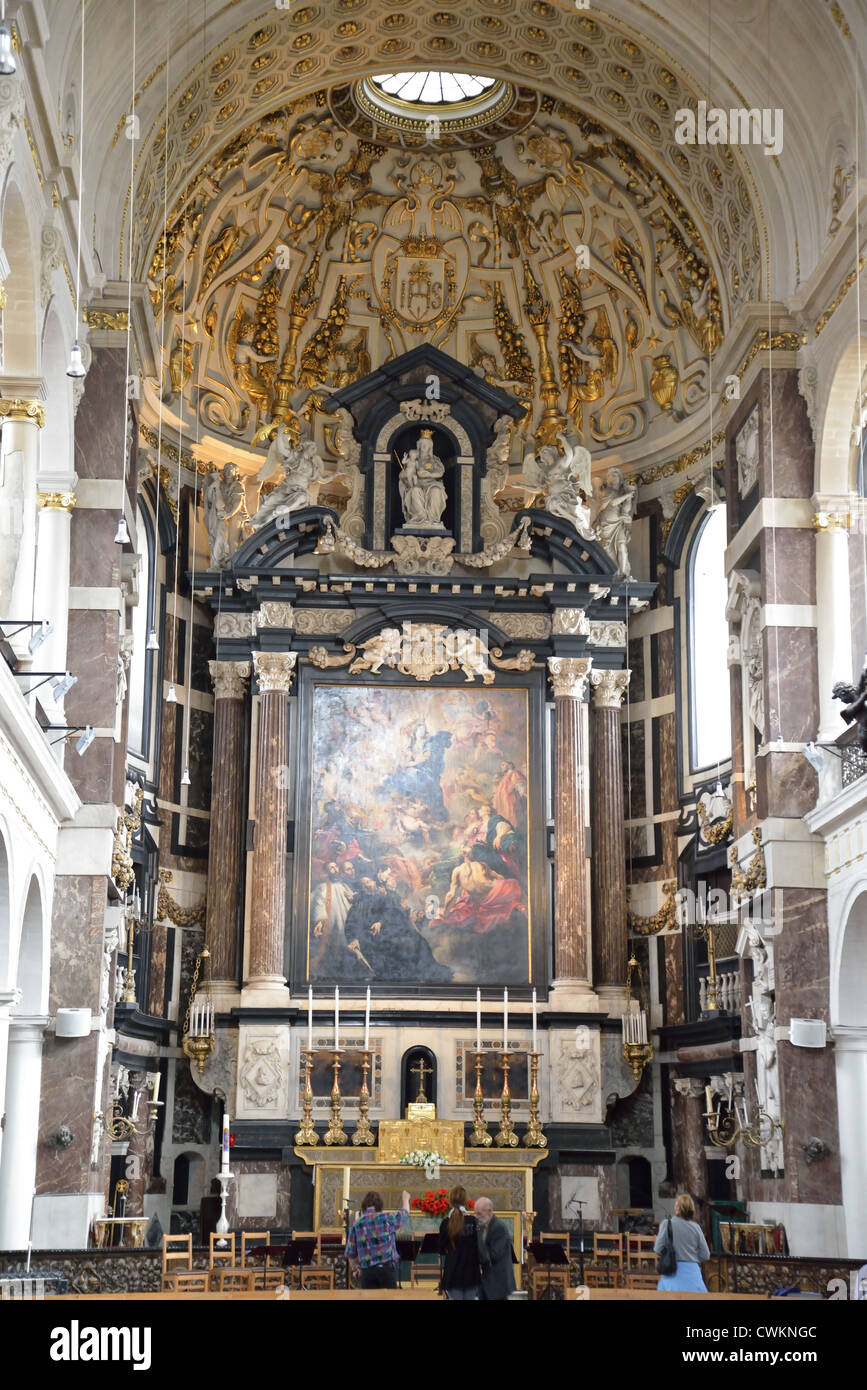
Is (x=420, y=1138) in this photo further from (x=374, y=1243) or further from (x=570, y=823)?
(x=374, y=1243)

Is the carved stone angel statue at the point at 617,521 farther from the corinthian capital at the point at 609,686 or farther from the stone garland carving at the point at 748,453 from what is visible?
the stone garland carving at the point at 748,453

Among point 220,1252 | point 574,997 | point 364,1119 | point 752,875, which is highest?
point 752,875

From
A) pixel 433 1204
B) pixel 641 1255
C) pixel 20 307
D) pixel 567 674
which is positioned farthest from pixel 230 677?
pixel 641 1255

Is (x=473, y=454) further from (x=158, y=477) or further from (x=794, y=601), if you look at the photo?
(x=794, y=601)

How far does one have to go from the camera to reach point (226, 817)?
24.2 meters

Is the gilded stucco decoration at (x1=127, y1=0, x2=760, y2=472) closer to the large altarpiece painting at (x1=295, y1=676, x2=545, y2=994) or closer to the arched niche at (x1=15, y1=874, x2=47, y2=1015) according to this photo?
the large altarpiece painting at (x1=295, y1=676, x2=545, y2=994)

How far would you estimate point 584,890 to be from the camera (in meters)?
23.8

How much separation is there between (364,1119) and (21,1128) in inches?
245

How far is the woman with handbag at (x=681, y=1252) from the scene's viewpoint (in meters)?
11.6

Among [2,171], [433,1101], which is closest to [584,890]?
[433,1101]

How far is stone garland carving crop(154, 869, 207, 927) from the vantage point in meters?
24.0

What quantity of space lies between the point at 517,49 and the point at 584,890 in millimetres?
11510

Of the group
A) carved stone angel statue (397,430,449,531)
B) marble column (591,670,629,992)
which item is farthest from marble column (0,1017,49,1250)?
carved stone angel statue (397,430,449,531)

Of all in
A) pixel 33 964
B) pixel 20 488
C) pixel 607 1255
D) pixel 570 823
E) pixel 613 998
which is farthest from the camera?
pixel 570 823
